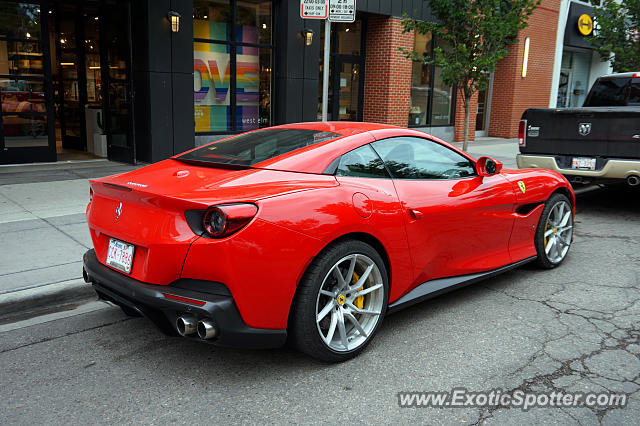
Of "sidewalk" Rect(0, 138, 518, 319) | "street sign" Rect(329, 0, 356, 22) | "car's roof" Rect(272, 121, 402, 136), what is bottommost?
"sidewalk" Rect(0, 138, 518, 319)

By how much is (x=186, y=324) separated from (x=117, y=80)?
945cm

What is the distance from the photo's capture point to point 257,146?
398cm

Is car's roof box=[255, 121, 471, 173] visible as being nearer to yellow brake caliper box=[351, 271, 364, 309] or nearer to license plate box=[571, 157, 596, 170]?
yellow brake caliper box=[351, 271, 364, 309]

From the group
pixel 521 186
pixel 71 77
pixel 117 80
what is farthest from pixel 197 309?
pixel 71 77

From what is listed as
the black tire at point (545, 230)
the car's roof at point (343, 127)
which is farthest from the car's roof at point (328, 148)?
the black tire at point (545, 230)

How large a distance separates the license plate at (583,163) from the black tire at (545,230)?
9.37ft

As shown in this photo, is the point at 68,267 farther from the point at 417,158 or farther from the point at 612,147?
the point at 612,147

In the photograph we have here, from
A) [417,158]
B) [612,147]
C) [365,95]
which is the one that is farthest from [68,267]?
[365,95]

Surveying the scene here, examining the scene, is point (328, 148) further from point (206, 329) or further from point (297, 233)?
point (206, 329)

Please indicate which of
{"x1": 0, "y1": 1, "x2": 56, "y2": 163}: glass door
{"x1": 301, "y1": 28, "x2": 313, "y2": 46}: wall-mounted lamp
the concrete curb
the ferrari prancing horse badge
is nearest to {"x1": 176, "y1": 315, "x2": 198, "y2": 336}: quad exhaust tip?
the concrete curb

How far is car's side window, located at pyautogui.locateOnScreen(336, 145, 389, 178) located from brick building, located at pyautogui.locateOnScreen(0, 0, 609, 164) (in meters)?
7.93

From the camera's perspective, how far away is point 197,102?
11.9m

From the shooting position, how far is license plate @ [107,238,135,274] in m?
3.24

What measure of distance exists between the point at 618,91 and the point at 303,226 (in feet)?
29.6
